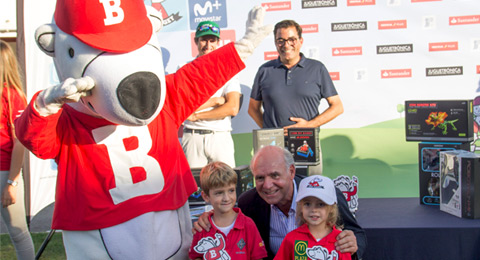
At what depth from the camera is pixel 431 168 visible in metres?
3.63

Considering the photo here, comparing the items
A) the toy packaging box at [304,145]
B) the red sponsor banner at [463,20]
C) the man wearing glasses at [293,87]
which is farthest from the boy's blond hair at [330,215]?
the red sponsor banner at [463,20]

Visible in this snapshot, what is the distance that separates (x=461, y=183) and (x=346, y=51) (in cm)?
233

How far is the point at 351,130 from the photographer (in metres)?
5.25

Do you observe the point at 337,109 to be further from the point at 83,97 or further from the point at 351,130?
the point at 83,97

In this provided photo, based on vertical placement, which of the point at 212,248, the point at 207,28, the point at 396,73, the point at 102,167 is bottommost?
the point at 212,248

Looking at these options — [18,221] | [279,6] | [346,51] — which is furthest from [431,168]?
[18,221]

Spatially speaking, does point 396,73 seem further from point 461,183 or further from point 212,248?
point 212,248

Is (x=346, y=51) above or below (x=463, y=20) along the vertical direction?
below

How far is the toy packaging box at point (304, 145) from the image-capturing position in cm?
363

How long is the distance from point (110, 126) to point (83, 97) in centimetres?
20

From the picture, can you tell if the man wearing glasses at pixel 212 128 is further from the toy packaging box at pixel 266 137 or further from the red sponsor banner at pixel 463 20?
the red sponsor banner at pixel 463 20

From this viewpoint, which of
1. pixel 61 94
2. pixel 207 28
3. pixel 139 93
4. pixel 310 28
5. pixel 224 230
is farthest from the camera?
pixel 310 28

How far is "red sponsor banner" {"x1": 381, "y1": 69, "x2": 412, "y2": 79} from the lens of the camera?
16.9 ft

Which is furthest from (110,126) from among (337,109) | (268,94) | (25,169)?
(25,169)
